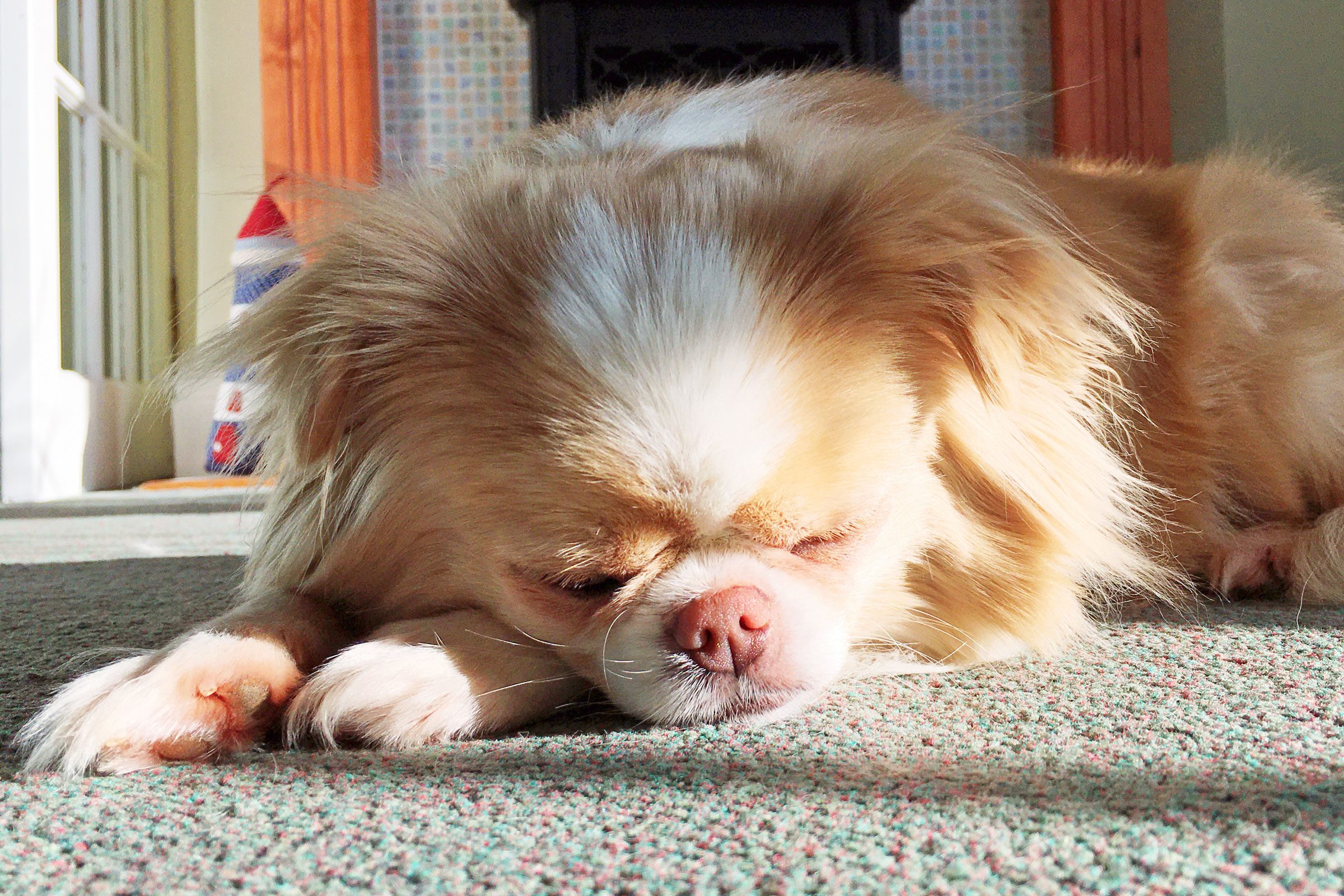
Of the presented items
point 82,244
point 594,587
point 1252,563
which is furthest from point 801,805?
point 82,244

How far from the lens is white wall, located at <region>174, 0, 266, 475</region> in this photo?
5.27 metres

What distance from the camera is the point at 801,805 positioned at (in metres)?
0.76

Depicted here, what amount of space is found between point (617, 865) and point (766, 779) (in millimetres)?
186

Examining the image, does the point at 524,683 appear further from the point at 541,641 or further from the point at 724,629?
the point at 724,629

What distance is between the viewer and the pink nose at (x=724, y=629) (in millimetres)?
1040

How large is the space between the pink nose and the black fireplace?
322 centimetres

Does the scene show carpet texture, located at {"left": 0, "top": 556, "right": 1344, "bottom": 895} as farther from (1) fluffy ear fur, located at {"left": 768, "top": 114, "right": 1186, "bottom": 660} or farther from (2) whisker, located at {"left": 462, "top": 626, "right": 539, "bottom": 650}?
(1) fluffy ear fur, located at {"left": 768, "top": 114, "right": 1186, "bottom": 660}

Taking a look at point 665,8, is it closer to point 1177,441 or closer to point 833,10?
point 833,10

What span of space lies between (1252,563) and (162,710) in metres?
1.38

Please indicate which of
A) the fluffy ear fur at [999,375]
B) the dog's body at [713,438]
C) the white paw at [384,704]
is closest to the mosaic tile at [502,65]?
the dog's body at [713,438]

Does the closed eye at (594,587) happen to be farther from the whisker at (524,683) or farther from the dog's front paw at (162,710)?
the dog's front paw at (162,710)

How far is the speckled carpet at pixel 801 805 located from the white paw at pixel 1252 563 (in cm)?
44

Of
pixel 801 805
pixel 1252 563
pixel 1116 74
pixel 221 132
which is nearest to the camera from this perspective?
pixel 801 805

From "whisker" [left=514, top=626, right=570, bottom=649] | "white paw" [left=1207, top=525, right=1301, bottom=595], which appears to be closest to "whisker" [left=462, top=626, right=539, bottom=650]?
"whisker" [left=514, top=626, right=570, bottom=649]
